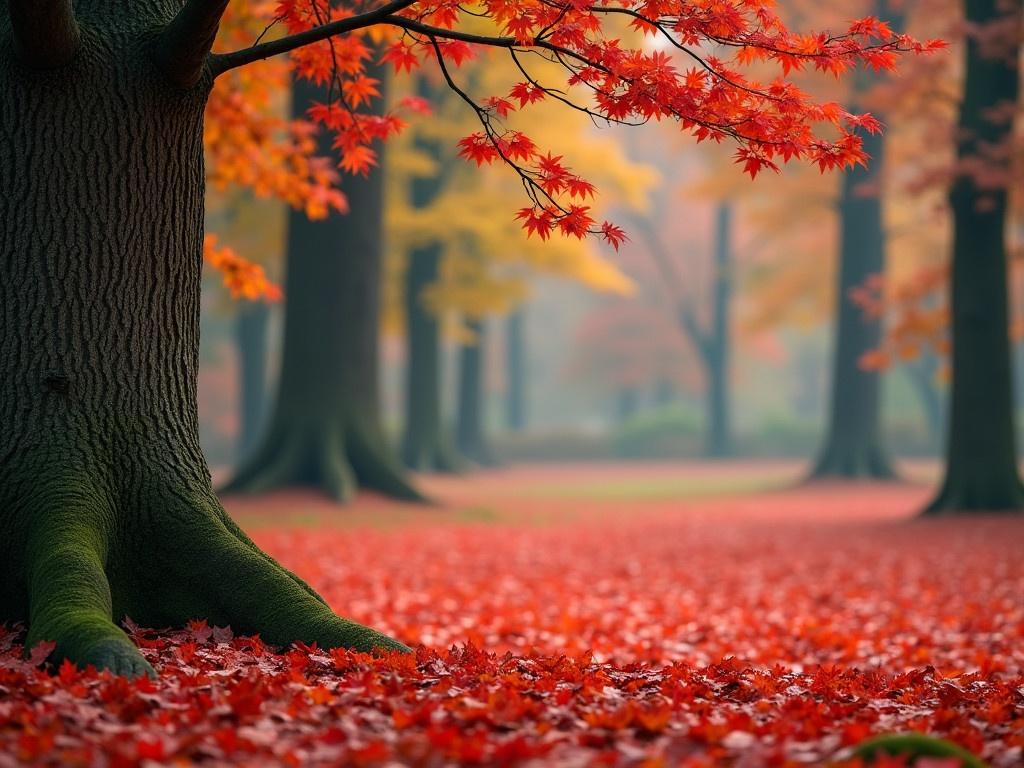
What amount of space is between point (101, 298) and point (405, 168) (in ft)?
56.2

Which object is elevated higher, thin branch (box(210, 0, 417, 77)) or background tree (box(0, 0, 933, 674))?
thin branch (box(210, 0, 417, 77))

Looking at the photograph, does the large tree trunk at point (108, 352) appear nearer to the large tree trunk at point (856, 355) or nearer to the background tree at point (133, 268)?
the background tree at point (133, 268)

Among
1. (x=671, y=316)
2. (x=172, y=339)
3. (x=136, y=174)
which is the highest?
(x=671, y=316)

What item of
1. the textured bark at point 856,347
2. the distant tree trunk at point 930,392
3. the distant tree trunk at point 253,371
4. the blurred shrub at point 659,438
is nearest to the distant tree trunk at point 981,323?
the textured bark at point 856,347

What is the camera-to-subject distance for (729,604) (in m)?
8.81

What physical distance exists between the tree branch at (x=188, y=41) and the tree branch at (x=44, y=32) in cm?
37

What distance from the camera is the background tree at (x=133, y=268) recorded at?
4781 millimetres

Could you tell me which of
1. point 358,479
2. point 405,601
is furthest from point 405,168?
point 405,601

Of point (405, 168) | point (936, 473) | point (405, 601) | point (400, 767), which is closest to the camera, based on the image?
point (400, 767)

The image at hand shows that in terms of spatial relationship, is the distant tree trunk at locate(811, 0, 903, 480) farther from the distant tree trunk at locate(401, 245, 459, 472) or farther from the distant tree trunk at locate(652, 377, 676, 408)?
the distant tree trunk at locate(652, 377, 676, 408)

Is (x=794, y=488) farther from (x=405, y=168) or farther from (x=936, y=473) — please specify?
(x=405, y=168)

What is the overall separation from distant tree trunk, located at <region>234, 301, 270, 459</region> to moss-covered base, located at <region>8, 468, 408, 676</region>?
89.0ft

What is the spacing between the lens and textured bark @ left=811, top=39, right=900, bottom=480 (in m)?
23.6

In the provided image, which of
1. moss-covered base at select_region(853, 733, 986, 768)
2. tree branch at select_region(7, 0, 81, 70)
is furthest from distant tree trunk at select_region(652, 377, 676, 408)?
moss-covered base at select_region(853, 733, 986, 768)
